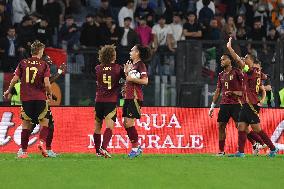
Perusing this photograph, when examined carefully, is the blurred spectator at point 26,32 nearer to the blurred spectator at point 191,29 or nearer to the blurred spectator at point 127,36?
the blurred spectator at point 127,36

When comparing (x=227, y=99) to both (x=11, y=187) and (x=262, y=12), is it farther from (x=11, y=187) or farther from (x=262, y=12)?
(x=262, y=12)

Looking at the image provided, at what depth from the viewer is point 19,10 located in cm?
2703

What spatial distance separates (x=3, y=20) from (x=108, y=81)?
8327 mm

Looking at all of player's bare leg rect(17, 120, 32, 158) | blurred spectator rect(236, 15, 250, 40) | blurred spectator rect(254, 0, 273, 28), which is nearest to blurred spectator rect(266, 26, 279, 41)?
blurred spectator rect(236, 15, 250, 40)

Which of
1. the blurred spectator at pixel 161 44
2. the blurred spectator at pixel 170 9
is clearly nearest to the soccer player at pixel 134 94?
the blurred spectator at pixel 161 44

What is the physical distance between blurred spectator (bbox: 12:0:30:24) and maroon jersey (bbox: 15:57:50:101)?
29.3ft

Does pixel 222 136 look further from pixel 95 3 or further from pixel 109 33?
pixel 95 3

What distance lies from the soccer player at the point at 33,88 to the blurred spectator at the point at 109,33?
25.9ft

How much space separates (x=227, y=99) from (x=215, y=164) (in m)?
3.23

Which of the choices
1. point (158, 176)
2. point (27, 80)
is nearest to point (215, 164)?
point (158, 176)

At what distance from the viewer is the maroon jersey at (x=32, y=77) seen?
1802 cm

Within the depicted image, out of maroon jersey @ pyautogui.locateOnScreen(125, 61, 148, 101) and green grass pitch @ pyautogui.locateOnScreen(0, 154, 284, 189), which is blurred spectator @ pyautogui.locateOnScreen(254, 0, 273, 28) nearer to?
maroon jersey @ pyautogui.locateOnScreen(125, 61, 148, 101)

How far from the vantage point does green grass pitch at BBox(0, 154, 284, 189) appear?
13.1 metres

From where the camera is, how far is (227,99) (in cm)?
1973
